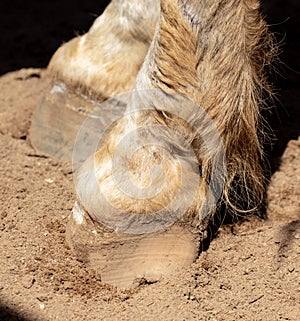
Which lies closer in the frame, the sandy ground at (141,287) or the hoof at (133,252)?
the sandy ground at (141,287)

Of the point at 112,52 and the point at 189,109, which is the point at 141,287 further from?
the point at 112,52

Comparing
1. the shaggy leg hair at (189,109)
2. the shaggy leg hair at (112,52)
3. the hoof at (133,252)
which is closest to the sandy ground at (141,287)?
the hoof at (133,252)

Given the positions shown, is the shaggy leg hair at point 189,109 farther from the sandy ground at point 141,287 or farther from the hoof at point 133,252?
the sandy ground at point 141,287

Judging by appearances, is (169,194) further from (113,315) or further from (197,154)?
(113,315)

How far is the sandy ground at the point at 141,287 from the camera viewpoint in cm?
239

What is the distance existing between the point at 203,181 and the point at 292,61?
151 cm

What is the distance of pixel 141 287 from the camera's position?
250 centimetres

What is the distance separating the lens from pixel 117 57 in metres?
3.11

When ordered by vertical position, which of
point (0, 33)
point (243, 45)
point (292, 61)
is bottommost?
point (0, 33)

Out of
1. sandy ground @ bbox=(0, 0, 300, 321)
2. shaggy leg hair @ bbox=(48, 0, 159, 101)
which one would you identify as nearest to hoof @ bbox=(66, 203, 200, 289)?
sandy ground @ bbox=(0, 0, 300, 321)

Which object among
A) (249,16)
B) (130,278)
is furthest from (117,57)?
(130,278)

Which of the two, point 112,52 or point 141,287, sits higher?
point 112,52

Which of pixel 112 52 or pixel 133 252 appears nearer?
pixel 133 252

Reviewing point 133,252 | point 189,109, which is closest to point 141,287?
point 133,252
